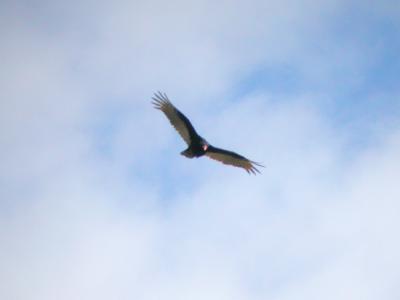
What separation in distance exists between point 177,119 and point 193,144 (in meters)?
1.20

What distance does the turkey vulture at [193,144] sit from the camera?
21156mm

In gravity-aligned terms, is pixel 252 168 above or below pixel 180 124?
below

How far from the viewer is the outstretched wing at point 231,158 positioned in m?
22.4

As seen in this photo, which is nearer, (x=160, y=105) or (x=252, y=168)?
(x=160, y=105)

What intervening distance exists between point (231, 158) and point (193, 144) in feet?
6.49

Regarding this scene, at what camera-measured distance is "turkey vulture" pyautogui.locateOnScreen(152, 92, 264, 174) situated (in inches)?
833

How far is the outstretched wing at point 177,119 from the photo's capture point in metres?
21.0

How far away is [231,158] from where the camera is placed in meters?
22.8

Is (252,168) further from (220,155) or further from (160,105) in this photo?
(160,105)

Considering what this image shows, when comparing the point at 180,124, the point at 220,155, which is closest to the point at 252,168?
the point at 220,155

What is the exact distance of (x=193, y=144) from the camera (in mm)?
21719

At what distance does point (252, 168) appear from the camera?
22.9 m

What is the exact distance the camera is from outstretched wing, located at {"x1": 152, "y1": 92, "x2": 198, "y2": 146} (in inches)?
829

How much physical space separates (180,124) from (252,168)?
12.0ft
